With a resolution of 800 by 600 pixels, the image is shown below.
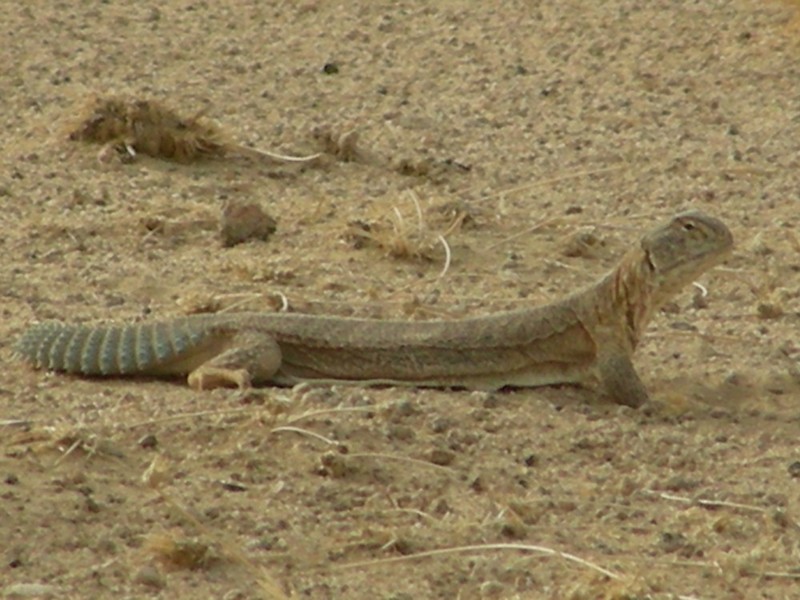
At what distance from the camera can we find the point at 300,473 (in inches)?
246

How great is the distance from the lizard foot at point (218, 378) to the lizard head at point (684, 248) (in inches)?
58.3

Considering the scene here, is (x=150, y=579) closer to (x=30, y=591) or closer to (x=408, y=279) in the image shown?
(x=30, y=591)

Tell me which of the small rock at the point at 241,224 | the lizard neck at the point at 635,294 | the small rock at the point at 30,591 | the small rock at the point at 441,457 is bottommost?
the small rock at the point at 241,224

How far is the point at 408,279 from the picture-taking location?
27.9ft

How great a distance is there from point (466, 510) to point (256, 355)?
1347 millimetres

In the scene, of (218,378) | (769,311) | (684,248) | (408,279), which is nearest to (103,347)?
(218,378)

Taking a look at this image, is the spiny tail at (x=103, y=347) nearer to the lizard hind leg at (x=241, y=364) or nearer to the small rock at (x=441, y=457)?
the lizard hind leg at (x=241, y=364)

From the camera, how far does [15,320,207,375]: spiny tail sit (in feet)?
23.2

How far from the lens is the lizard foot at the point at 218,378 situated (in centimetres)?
704

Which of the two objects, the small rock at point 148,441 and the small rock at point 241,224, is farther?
the small rock at point 241,224

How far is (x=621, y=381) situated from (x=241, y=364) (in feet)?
4.36

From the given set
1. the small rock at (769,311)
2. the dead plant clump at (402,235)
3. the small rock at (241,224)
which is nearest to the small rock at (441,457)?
the small rock at (769,311)

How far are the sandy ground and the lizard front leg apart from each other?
96 mm

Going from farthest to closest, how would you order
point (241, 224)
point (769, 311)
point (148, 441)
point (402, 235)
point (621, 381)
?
point (241, 224) < point (402, 235) < point (769, 311) < point (621, 381) < point (148, 441)
